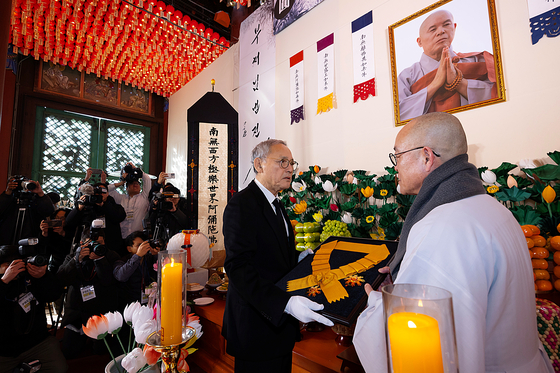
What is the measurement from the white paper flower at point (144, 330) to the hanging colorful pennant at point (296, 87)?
2.95 m

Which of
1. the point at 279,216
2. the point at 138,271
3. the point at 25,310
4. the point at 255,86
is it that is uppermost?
the point at 255,86

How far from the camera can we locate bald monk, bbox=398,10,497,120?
2.02 metres

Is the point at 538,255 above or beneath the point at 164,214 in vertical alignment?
beneath

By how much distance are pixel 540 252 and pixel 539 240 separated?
6 centimetres

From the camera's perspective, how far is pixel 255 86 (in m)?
4.12

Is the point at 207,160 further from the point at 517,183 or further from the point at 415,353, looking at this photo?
the point at 415,353

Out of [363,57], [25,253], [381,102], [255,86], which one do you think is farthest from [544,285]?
[255,86]

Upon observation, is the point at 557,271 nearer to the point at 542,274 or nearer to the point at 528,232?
the point at 542,274

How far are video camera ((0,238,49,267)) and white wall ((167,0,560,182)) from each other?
8.44ft

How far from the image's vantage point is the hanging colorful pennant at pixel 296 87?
11.2 feet

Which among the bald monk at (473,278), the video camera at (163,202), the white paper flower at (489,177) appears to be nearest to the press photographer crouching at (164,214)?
the video camera at (163,202)

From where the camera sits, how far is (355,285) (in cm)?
101

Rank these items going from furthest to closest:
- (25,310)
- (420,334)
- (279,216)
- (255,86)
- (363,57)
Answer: (255,86) → (363,57) → (25,310) → (279,216) → (420,334)

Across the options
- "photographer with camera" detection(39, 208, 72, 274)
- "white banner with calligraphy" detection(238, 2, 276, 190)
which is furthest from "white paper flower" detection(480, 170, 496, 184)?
"photographer with camera" detection(39, 208, 72, 274)
